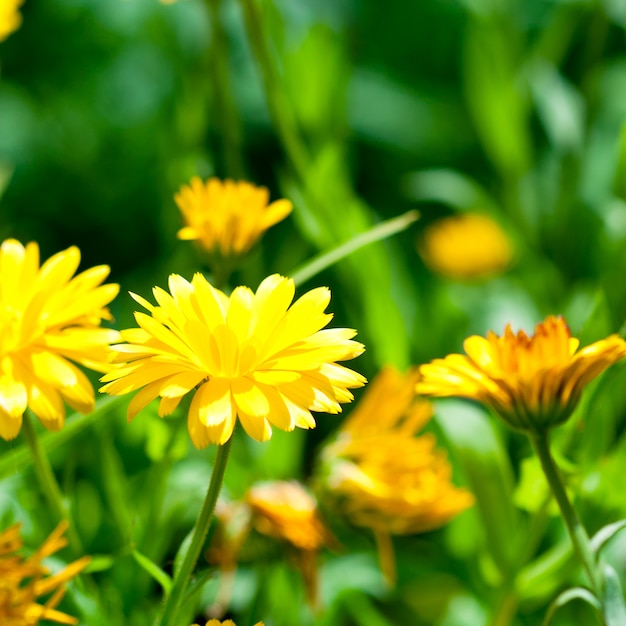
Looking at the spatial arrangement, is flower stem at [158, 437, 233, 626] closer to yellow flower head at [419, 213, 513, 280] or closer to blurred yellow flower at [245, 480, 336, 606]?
blurred yellow flower at [245, 480, 336, 606]

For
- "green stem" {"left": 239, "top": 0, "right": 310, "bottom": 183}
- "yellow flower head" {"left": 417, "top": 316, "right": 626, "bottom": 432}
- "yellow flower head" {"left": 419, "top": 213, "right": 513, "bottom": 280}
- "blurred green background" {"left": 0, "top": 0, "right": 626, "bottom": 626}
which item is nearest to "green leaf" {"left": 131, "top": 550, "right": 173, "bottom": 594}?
"blurred green background" {"left": 0, "top": 0, "right": 626, "bottom": 626}

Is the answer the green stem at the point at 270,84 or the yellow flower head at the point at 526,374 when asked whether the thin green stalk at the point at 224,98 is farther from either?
the yellow flower head at the point at 526,374

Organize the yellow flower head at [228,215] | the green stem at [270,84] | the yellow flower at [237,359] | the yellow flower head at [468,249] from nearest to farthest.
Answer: the yellow flower at [237,359], the yellow flower head at [228,215], the green stem at [270,84], the yellow flower head at [468,249]

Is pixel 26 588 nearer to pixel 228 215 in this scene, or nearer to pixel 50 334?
pixel 50 334

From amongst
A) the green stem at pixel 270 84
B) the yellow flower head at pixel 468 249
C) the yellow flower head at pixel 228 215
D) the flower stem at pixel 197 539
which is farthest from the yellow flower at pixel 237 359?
the yellow flower head at pixel 468 249

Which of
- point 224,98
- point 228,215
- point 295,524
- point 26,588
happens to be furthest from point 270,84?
point 26,588

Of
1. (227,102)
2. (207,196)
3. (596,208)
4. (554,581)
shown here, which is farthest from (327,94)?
(554,581)
